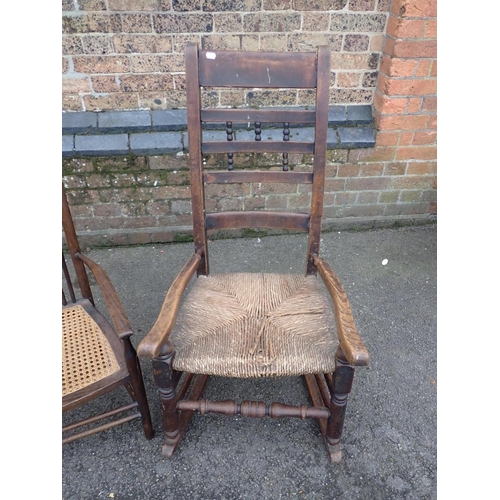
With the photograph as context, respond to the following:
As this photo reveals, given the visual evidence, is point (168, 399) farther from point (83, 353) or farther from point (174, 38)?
point (174, 38)

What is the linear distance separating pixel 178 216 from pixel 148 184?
29 cm

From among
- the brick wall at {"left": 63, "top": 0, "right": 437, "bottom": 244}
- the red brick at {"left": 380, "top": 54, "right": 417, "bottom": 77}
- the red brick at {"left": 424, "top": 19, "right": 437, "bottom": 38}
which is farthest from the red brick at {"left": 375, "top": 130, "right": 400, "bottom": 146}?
the red brick at {"left": 424, "top": 19, "right": 437, "bottom": 38}

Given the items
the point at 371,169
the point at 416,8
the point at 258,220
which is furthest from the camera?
the point at 371,169

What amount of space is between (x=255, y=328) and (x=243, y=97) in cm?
149

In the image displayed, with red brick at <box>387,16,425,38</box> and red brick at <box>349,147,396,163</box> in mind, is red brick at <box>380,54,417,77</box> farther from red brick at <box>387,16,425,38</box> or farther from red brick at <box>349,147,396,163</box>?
red brick at <box>349,147,396,163</box>

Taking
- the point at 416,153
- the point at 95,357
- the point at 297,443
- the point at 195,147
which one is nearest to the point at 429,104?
the point at 416,153

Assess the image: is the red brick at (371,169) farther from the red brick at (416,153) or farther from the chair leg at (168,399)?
the chair leg at (168,399)

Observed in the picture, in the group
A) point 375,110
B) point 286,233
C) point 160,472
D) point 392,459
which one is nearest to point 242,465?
point 160,472

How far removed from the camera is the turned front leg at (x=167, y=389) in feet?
4.18

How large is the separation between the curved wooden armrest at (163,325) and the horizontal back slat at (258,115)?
0.59m

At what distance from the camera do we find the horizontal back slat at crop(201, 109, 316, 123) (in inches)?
58.0

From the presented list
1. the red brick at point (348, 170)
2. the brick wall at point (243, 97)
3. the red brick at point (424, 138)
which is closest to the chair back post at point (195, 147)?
the brick wall at point (243, 97)

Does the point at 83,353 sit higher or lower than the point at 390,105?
lower

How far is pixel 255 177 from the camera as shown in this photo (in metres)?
1.61
